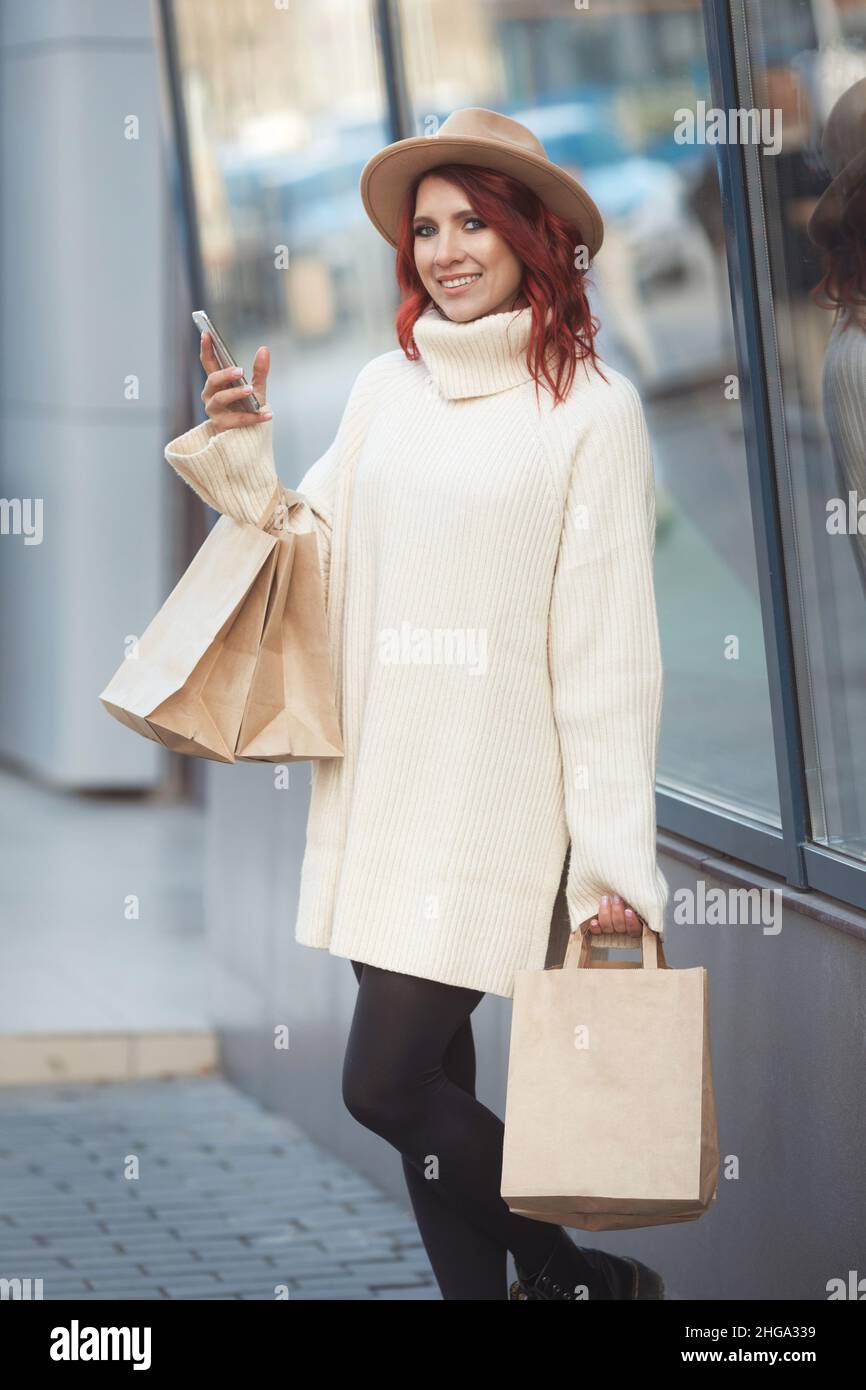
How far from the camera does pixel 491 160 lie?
3209 mm

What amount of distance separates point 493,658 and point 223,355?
0.67m

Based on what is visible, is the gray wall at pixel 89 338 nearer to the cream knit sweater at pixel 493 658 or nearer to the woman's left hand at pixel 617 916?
the cream knit sweater at pixel 493 658

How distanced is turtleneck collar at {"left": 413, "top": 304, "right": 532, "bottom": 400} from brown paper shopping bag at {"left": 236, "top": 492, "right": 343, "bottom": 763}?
0.35m

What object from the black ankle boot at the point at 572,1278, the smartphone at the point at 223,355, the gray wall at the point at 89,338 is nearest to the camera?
the smartphone at the point at 223,355

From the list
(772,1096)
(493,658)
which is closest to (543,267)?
(493,658)

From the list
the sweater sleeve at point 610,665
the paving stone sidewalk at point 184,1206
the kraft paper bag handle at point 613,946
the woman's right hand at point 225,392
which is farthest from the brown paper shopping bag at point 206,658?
the paving stone sidewalk at point 184,1206

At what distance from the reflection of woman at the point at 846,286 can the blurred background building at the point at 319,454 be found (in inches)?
1.5

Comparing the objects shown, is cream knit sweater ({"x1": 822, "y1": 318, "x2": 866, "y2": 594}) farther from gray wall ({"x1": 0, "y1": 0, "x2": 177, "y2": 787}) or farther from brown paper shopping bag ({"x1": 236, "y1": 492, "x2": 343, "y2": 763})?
gray wall ({"x1": 0, "y1": 0, "x2": 177, "y2": 787})

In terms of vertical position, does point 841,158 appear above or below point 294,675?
above

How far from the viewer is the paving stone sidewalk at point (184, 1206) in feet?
14.6

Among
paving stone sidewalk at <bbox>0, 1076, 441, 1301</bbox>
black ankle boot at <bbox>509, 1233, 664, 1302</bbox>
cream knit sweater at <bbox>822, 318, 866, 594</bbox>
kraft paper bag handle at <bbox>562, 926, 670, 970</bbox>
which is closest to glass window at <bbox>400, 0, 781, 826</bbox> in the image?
cream knit sweater at <bbox>822, 318, 866, 594</bbox>

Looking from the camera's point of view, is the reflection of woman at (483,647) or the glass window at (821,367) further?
the glass window at (821,367)

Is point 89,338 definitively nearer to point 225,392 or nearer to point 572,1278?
point 225,392

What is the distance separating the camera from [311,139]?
674cm
